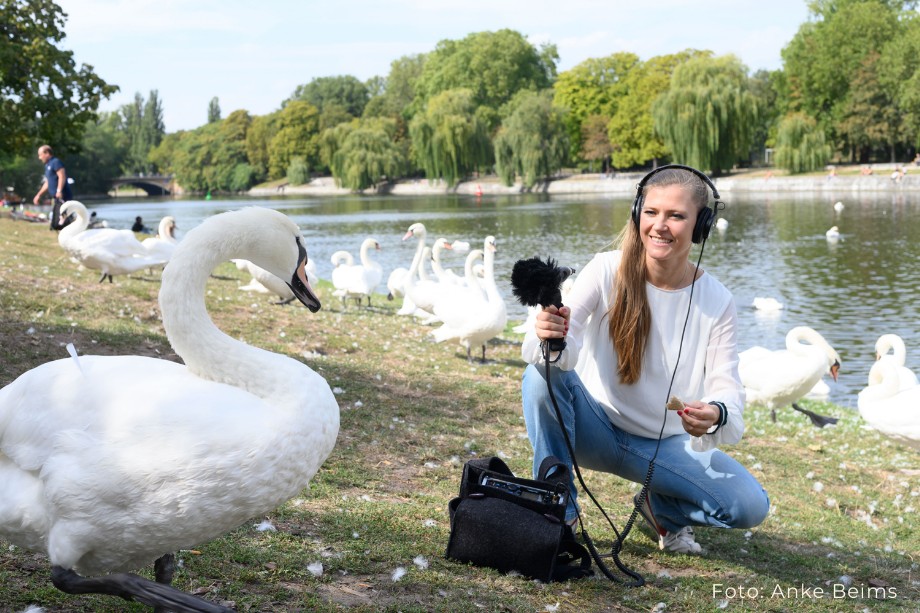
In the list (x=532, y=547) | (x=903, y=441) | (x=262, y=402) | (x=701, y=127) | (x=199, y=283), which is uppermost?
(x=701, y=127)

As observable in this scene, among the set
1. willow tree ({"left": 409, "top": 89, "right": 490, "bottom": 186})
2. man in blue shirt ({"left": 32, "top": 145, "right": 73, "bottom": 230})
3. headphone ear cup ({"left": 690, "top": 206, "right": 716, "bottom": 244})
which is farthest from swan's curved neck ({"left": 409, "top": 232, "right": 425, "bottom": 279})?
willow tree ({"left": 409, "top": 89, "right": 490, "bottom": 186})

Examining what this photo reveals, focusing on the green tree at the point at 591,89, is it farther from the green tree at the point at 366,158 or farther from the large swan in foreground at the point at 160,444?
the large swan in foreground at the point at 160,444

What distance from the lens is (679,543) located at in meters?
4.38

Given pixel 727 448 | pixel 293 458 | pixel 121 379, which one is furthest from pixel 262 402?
pixel 727 448

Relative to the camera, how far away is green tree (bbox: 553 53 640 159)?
269 feet

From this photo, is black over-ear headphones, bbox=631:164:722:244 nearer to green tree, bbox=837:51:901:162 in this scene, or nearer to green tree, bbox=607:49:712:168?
green tree, bbox=837:51:901:162

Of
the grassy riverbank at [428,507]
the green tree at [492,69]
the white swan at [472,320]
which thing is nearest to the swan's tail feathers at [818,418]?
the grassy riverbank at [428,507]

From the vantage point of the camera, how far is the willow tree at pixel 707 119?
53156mm

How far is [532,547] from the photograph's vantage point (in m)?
3.73

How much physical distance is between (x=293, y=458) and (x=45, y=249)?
14.7 m

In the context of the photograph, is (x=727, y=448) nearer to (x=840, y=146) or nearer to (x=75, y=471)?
(x=75, y=471)

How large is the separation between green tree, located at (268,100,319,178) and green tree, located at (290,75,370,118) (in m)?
24.2

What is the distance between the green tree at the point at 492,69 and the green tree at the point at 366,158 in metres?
22.7

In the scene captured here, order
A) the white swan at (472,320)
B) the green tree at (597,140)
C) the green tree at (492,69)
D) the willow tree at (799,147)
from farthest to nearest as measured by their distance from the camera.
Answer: the green tree at (492,69), the green tree at (597,140), the willow tree at (799,147), the white swan at (472,320)
